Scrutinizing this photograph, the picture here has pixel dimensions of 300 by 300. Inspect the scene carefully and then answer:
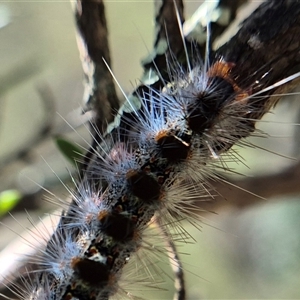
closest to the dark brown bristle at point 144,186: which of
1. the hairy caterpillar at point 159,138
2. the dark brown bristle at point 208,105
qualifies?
the hairy caterpillar at point 159,138

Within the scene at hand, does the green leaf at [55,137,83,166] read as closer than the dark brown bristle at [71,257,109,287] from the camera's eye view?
No

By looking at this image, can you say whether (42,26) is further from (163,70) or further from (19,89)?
(163,70)

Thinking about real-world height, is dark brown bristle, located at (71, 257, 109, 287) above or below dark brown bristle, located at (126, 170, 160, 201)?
below

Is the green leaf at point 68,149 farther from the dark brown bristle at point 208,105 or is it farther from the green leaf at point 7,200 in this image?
the dark brown bristle at point 208,105

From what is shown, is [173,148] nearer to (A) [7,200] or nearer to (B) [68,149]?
(B) [68,149]

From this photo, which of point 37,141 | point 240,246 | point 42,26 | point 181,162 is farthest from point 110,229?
point 42,26


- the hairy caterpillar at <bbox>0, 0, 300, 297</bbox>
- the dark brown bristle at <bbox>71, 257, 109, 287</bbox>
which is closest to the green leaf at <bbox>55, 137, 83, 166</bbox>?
the hairy caterpillar at <bbox>0, 0, 300, 297</bbox>

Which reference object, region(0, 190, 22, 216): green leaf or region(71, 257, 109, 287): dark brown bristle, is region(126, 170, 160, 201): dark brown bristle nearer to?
region(71, 257, 109, 287): dark brown bristle

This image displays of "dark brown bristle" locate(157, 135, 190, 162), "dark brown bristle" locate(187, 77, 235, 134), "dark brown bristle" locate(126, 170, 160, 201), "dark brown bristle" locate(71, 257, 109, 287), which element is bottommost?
"dark brown bristle" locate(71, 257, 109, 287)

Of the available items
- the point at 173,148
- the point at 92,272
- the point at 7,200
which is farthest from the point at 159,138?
the point at 7,200

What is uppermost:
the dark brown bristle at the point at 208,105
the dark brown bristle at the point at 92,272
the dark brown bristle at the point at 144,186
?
the dark brown bristle at the point at 208,105

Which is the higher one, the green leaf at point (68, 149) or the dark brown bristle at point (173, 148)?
the dark brown bristle at point (173, 148)
